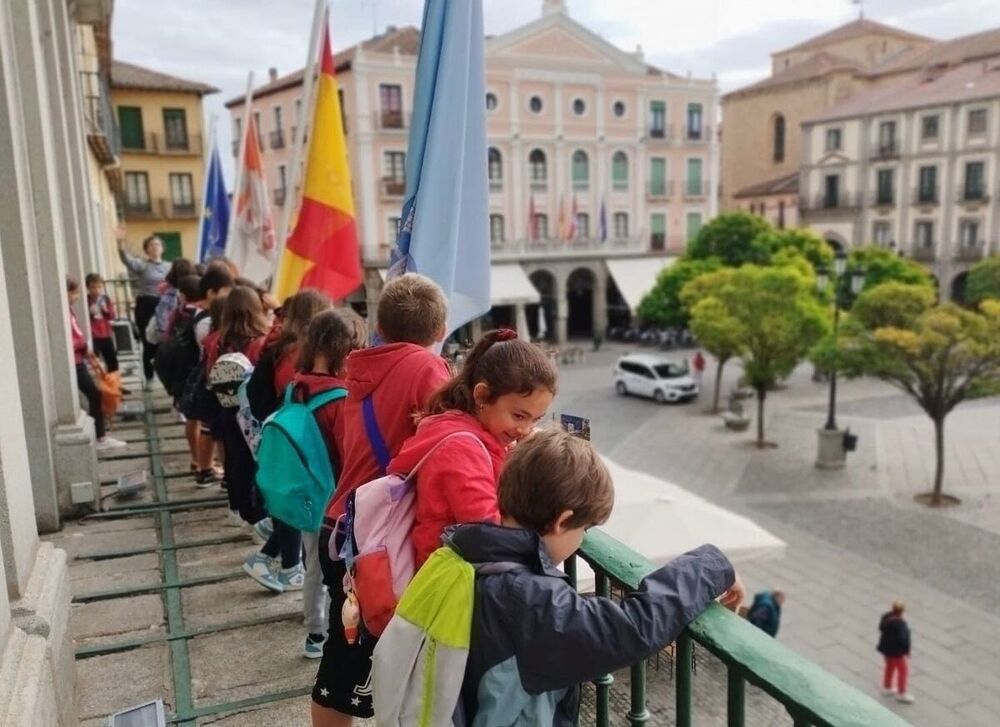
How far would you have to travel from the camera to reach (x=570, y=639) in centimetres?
168

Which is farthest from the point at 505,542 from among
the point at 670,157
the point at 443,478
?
the point at 670,157

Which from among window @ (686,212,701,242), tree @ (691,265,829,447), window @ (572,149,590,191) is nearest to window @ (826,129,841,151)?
window @ (686,212,701,242)

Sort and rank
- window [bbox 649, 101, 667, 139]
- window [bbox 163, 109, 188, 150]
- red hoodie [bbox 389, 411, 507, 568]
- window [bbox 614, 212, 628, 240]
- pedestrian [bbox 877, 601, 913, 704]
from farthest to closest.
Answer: window [bbox 649, 101, 667, 139], window [bbox 614, 212, 628, 240], window [bbox 163, 109, 188, 150], pedestrian [bbox 877, 601, 913, 704], red hoodie [bbox 389, 411, 507, 568]

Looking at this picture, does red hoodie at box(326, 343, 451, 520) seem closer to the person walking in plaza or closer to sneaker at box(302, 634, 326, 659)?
sneaker at box(302, 634, 326, 659)

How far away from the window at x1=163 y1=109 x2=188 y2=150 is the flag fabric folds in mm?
25233

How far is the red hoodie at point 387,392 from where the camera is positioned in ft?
8.57

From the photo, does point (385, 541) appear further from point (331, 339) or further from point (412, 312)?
point (331, 339)

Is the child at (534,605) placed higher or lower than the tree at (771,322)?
higher

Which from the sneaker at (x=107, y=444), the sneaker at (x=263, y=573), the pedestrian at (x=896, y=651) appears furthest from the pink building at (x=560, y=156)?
the sneaker at (x=263, y=573)

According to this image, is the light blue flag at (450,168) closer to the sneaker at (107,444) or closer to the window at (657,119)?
the sneaker at (107,444)

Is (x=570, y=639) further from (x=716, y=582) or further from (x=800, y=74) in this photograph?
(x=800, y=74)

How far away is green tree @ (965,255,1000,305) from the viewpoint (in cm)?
3519

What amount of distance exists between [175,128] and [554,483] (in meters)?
35.1

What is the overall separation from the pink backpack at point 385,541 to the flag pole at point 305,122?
16.1 feet
